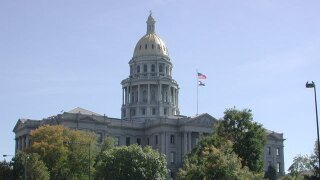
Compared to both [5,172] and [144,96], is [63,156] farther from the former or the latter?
[144,96]

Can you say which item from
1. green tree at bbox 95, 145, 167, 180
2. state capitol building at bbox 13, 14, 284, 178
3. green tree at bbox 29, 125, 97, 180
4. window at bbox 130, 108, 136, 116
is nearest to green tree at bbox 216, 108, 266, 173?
green tree at bbox 95, 145, 167, 180

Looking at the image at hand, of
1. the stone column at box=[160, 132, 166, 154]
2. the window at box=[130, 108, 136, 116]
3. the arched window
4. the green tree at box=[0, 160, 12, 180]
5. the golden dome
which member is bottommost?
the green tree at box=[0, 160, 12, 180]

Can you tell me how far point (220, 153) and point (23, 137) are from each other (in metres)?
77.8

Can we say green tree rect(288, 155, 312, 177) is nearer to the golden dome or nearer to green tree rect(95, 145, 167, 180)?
green tree rect(95, 145, 167, 180)

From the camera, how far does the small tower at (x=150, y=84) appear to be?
157375 millimetres

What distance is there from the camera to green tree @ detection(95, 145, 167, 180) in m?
74.7

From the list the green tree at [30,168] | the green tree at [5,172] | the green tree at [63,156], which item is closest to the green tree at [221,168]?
the green tree at [30,168]

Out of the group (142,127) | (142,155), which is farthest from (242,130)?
(142,127)

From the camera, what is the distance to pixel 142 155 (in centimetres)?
7675

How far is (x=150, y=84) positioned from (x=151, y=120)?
1682 cm

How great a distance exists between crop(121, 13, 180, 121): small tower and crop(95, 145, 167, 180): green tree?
76768 millimetres

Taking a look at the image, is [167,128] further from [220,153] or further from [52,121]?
[220,153]

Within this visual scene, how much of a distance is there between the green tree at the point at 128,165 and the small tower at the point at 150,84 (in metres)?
76.8

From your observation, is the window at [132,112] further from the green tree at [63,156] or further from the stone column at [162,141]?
the green tree at [63,156]
